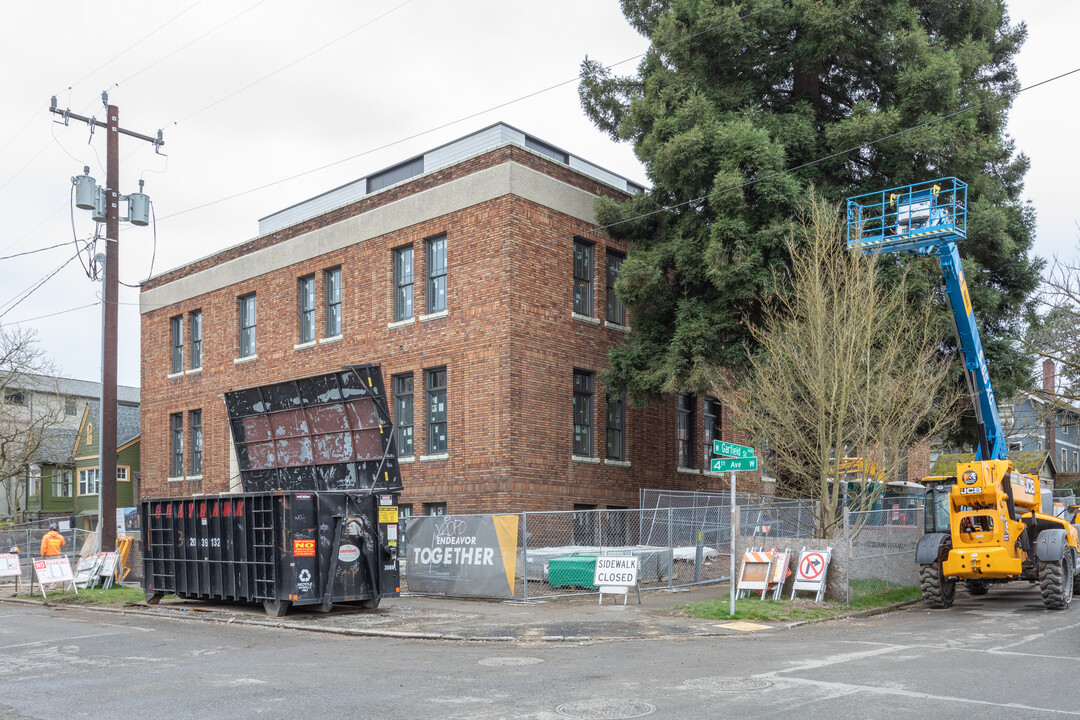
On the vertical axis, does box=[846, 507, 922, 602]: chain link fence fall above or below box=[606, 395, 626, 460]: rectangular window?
below

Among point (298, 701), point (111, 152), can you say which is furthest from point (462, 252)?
point (298, 701)

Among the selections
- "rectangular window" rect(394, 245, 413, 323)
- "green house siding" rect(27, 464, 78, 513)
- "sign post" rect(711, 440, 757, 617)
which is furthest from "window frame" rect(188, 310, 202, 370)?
"green house siding" rect(27, 464, 78, 513)

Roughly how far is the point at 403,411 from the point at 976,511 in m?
14.8

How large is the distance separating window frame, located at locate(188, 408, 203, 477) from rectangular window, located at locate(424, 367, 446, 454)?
37.1 feet

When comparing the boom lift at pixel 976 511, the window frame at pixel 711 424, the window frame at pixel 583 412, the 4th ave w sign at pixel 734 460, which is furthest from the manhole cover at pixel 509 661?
the window frame at pixel 711 424

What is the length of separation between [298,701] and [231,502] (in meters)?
9.55

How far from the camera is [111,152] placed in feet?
75.4

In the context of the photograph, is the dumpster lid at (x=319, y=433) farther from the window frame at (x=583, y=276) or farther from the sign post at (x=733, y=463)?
the window frame at (x=583, y=276)

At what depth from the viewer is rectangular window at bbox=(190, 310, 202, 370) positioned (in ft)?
112

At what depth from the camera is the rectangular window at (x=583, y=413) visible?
2591cm

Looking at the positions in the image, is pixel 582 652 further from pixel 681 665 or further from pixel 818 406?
pixel 818 406

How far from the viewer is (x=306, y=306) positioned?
29922mm

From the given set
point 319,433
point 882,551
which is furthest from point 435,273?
point 882,551

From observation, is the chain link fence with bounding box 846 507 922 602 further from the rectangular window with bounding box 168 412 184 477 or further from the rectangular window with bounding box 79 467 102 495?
the rectangular window with bounding box 79 467 102 495
